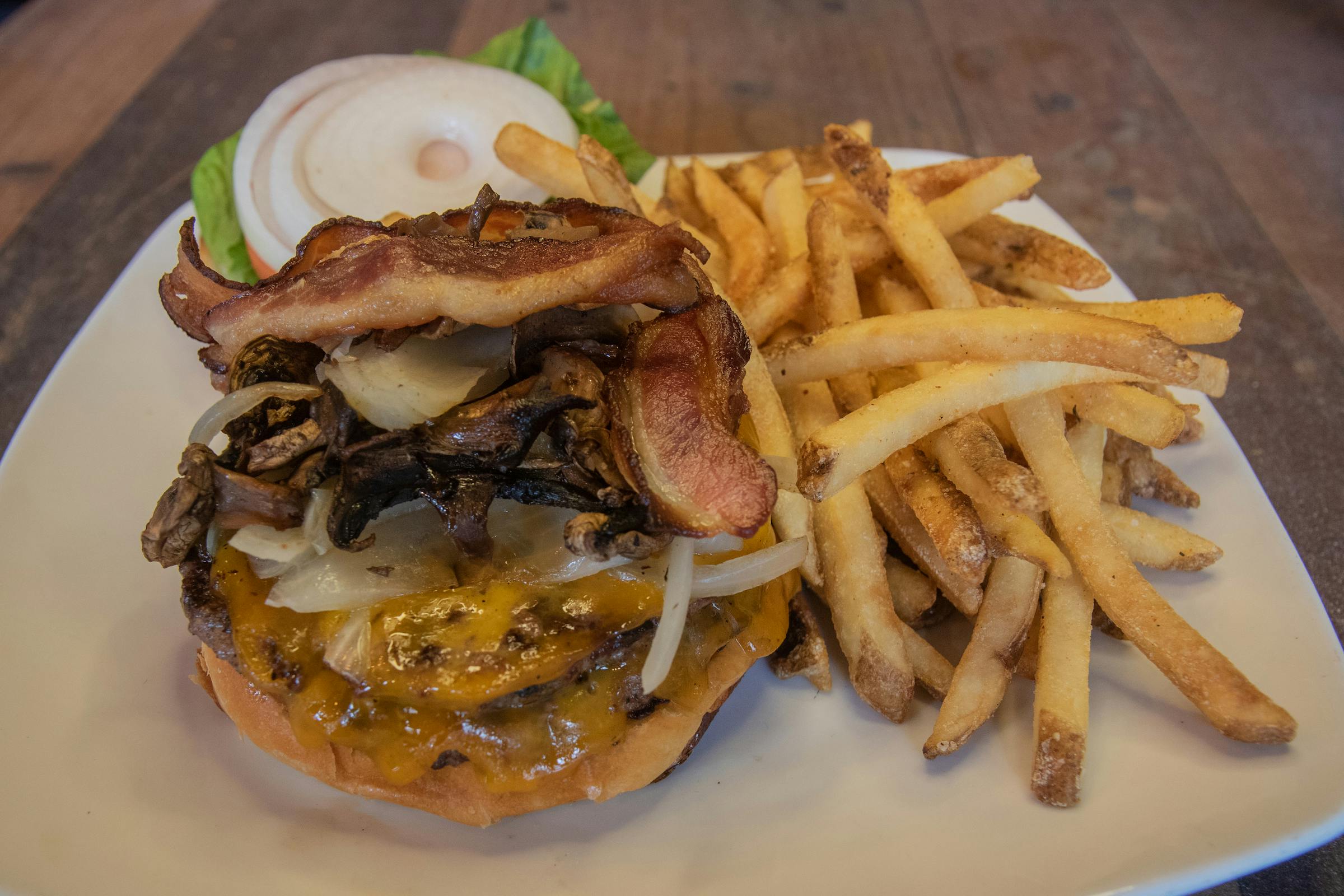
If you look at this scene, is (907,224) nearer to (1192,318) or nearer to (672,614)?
(1192,318)

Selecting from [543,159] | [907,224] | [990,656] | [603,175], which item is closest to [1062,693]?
[990,656]

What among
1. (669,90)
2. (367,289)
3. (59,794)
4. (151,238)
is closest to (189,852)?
(59,794)

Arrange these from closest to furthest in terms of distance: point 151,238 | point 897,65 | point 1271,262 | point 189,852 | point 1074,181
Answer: point 189,852
point 151,238
point 1271,262
point 1074,181
point 897,65

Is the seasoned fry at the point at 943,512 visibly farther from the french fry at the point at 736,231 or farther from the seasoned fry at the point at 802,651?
the french fry at the point at 736,231

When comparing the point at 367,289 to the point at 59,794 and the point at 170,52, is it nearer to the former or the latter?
the point at 59,794

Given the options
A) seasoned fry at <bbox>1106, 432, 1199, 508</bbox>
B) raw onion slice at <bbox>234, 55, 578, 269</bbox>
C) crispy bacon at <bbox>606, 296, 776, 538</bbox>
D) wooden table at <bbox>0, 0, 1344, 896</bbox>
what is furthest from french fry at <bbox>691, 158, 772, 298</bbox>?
wooden table at <bbox>0, 0, 1344, 896</bbox>

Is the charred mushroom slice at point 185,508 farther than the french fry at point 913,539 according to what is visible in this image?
No

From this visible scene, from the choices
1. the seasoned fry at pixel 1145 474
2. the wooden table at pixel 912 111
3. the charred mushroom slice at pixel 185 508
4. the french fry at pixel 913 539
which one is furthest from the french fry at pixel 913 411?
the wooden table at pixel 912 111
